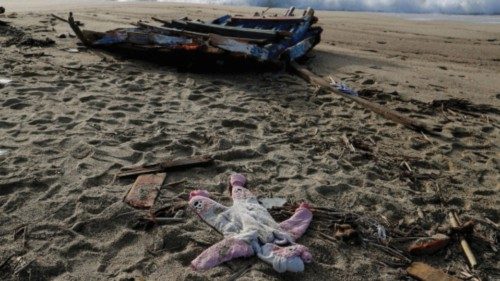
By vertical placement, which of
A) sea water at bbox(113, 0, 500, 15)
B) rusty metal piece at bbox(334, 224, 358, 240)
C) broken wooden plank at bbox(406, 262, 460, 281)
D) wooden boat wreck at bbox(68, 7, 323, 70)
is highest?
sea water at bbox(113, 0, 500, 15)

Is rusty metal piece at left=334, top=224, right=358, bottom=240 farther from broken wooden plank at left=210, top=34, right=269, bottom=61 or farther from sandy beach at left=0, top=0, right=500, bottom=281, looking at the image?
broken wooden plank at left=210, top=34, right=269, bottom=61

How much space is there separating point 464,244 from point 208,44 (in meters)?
4.33

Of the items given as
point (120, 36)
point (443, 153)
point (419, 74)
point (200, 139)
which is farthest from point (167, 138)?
point (419, 74)

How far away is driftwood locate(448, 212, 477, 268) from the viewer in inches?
110

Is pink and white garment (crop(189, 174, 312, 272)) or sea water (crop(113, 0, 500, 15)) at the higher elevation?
sea water (crop(113, 0, 500, 15))

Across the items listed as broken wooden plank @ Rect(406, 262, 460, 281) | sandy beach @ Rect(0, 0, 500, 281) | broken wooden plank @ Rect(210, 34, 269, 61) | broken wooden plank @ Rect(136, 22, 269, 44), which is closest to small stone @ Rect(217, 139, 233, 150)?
sandy beach @ Rect(0, 0, 500, 281)

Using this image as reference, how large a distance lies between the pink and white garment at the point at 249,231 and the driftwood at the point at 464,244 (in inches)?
39.5

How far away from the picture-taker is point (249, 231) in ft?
9.38

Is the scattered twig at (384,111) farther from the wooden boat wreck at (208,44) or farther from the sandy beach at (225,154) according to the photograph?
the wooden boat wreck at (208,44)

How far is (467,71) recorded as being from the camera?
23.0 ft

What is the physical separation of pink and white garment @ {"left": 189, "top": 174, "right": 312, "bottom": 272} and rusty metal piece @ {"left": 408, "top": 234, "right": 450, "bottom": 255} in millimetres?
698

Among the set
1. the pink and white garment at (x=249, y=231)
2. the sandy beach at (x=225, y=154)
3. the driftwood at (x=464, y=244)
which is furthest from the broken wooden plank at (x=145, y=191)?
the driftwood at (x=464, y=244)

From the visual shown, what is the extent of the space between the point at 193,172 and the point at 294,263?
1.39 metres

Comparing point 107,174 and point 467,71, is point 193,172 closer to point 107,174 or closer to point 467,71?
point 107,174
